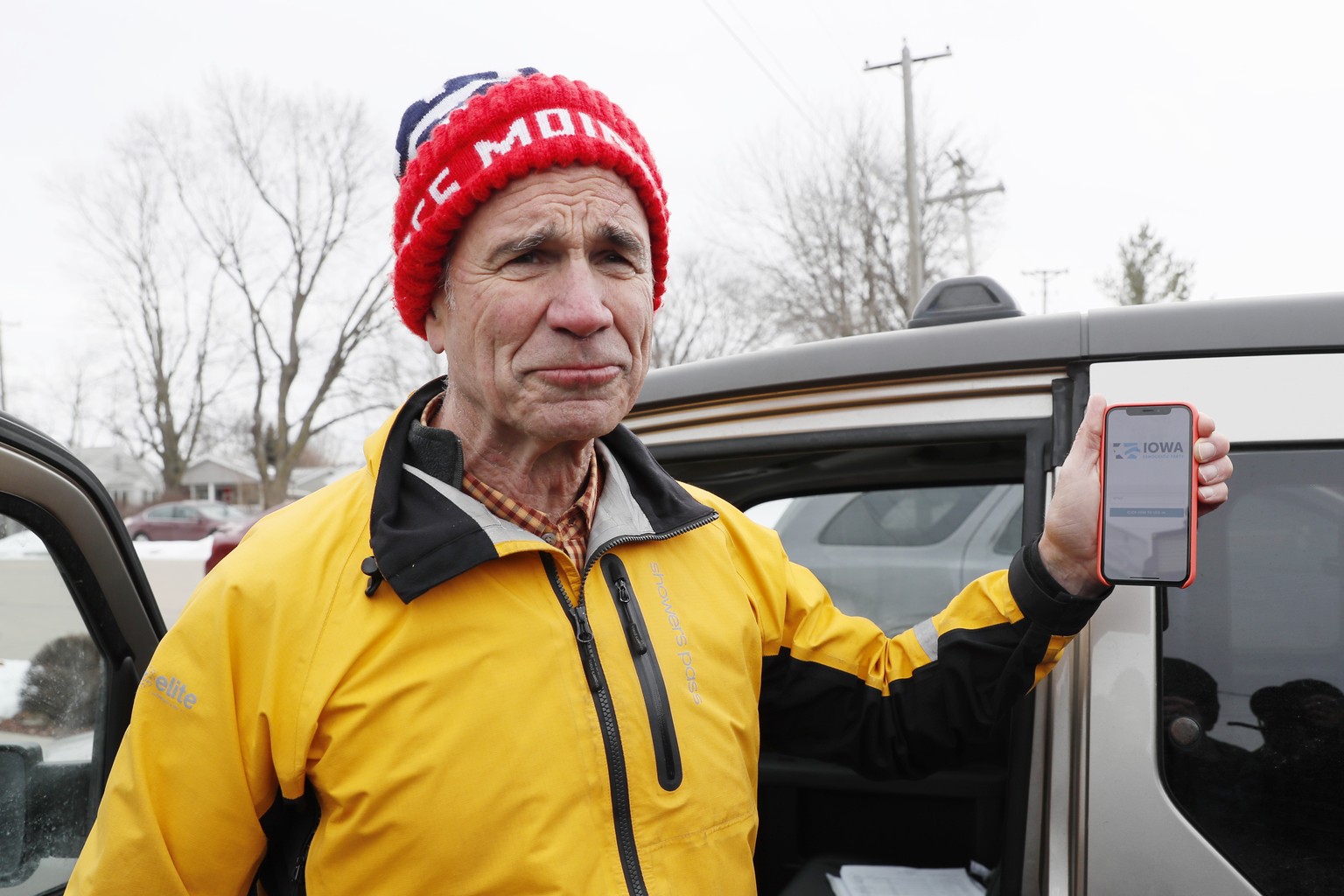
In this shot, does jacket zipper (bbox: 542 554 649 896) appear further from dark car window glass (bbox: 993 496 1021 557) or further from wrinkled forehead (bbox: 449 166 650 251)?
dark car window glass (bbox: 993 496 1021 557)

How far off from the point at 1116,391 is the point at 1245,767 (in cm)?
55

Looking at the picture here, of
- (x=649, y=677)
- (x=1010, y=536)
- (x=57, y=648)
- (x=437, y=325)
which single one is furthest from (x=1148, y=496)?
(x=57, y=648)

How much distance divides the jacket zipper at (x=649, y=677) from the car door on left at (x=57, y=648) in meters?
0.82

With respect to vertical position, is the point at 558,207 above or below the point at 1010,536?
above

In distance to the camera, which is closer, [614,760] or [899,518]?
[614,760]

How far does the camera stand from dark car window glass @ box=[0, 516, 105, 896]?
1.49m

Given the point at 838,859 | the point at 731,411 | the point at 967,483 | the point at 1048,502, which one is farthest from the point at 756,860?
the point at 1048,502

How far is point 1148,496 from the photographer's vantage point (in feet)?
4.39

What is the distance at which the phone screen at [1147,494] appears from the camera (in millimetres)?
1304

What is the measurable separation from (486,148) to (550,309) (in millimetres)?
247

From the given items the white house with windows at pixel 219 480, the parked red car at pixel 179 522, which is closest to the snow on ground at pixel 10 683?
the parked red car at pixel 179 522

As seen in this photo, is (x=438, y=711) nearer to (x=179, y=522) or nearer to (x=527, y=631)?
(x=527, y=631)

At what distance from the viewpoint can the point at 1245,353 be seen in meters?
1.40

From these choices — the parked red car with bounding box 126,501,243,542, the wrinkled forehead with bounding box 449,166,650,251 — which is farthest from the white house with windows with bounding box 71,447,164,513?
the wrinkled forehead with bounding box 449,166,650,251
